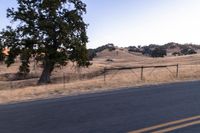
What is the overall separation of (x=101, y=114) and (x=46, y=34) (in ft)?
89.9

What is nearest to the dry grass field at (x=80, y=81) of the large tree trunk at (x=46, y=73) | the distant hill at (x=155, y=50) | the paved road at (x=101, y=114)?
the large tree trunk at (x=46, y=73)

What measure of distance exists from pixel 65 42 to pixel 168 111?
27.2 metres

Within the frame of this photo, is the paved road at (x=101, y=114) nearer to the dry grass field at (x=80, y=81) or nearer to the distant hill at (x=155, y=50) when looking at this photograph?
A: the dry grass field at (x=80, y=81)

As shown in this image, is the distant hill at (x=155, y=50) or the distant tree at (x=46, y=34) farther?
the distant hill at (x=155, y=50)

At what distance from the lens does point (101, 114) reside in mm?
11719

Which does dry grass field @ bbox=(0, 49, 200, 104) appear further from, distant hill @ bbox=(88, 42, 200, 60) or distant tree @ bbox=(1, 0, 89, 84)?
distant hill @ bbox=(88, 42, 200, 60)

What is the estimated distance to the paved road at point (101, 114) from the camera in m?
9.77

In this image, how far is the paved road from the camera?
9773 millimetres

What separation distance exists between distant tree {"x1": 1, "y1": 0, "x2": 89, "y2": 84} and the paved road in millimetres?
23029

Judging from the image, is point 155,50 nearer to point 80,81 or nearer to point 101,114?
point 80,81

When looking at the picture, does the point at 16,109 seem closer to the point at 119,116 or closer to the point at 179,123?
the point at 119,116

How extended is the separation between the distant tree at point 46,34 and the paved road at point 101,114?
75.6ft

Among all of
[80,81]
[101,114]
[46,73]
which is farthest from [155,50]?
[101,114]

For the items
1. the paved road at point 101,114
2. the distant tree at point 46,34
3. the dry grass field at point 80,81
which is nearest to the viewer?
the paved road at point 101,114
